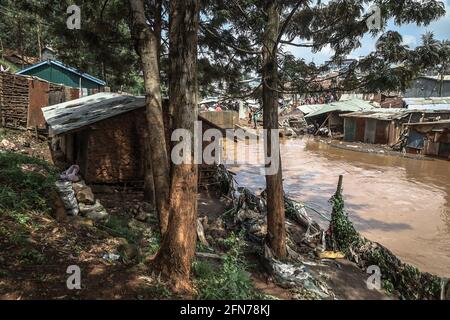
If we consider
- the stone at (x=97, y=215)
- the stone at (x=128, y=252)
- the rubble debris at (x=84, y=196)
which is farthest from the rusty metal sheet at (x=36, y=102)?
the stone at (x=128, y=252)

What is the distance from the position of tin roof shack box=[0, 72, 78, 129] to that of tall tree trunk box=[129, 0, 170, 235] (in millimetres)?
11308

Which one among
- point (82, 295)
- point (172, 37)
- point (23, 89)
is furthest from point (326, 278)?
point (23, 89)

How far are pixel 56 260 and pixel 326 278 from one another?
14.8 feet

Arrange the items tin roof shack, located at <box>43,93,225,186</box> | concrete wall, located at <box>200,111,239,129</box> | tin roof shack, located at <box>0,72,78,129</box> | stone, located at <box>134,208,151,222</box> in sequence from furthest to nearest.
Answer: concrete wall, located at <box>200,111,239,129</box>, tin roof shack, located at <box>0,72,78,129</box>, tin roof shack, located at <box>43,93,225,186</box>, stone, located at <box>134,208,151,222</box>

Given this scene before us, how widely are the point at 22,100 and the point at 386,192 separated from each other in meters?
16.2

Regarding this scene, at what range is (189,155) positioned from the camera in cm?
428

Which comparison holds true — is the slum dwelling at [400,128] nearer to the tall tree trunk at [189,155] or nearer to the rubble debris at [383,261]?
the rubble debris at [383,261]

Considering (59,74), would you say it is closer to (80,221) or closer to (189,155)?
(80,221)

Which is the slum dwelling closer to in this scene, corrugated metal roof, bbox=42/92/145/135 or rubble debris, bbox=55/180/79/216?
corrugated metal roof, bbox=42/92/145/135

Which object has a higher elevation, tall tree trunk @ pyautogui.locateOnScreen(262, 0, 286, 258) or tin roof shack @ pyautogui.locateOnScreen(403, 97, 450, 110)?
tin roof shack @ pyautogui.locateOnScreen(403, 97, 450, 110)

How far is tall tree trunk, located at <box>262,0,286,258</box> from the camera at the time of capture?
6422 millimetres

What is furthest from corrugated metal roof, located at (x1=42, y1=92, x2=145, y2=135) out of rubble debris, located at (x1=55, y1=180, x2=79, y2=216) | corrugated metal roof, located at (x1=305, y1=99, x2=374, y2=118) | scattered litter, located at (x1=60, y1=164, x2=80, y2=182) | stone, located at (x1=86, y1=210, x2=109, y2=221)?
corrugated metal roof, located at (x1=305, y1=99, x2=374, y2=118)

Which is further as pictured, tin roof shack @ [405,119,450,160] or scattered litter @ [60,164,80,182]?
tin roof shack @ [405,119,450,160]

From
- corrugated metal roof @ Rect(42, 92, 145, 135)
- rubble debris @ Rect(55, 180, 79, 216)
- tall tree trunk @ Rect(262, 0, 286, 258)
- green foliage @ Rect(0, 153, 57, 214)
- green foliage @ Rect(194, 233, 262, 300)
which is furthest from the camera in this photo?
corrugated metal roof @ Rect(42, 92, 145, 135)
